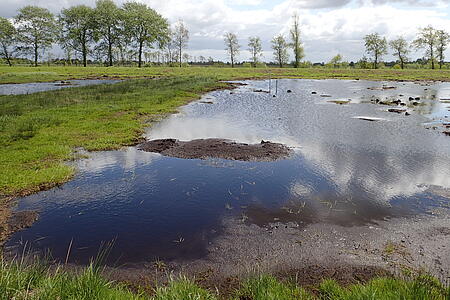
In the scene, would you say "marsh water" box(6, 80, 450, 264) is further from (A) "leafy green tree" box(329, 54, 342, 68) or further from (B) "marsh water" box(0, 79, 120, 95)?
(A) "leafy green tree" box(329, 54, 342, 68)

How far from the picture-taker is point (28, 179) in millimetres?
10977

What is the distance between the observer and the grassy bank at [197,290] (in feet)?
14.3

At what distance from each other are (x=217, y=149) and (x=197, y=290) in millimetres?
10110

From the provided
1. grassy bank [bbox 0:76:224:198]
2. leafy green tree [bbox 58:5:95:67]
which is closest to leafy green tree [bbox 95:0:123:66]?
leafy green tree [bbox 58:5:95:67]

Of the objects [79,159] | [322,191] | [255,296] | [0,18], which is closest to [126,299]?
[255,296]

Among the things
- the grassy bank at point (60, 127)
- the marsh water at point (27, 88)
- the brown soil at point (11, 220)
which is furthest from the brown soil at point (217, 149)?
the marsh water at point (27, 88)

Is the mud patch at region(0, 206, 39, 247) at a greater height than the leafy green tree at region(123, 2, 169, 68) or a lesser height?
lesser

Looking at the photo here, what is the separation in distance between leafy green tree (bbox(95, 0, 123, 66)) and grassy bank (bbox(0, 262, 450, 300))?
3535 inches

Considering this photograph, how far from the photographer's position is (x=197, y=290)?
5.13 m

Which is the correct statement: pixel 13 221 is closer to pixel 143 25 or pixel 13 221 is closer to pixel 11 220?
pixel 11 220

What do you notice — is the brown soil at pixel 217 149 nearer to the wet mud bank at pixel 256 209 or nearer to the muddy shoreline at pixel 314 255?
the wet mud bank at pixel 256 209

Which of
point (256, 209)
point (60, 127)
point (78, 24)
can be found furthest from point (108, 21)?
point (256, 209)

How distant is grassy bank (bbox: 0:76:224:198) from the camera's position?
11562mm

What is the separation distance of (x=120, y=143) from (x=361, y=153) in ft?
38.0
